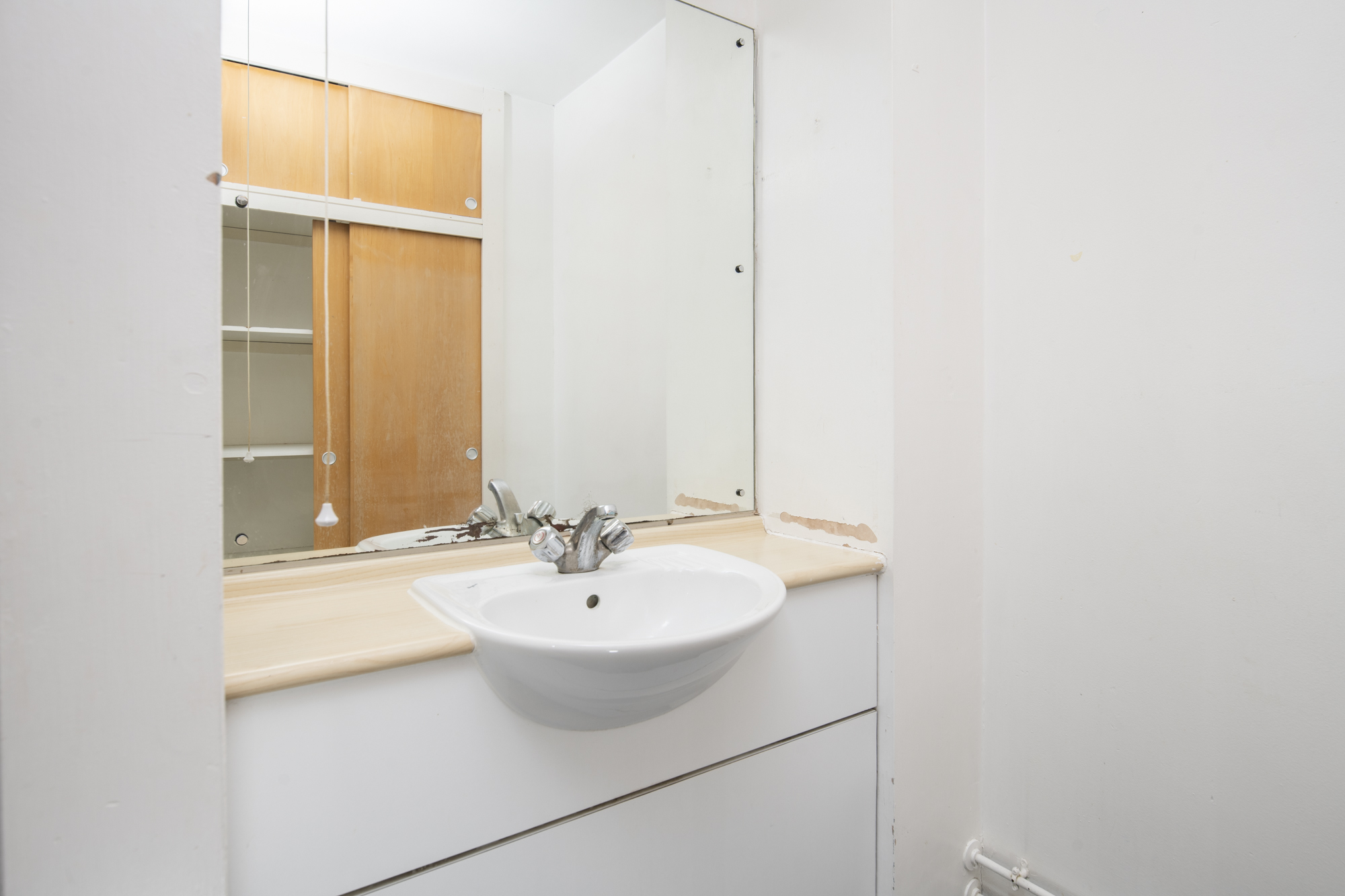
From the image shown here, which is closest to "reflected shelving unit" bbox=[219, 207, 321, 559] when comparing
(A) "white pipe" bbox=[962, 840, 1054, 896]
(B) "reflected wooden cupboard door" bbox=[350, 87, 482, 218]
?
(B) "reflected wooden cupboard door" bbox=[350, 87, 482, 218]

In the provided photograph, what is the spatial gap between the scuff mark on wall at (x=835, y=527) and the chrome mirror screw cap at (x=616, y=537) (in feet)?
1.40

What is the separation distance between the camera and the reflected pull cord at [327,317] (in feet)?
3.11

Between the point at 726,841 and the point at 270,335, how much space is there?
990mm

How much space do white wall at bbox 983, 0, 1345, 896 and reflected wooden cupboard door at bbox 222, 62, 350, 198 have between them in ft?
3.65

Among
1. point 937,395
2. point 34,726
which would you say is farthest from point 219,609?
point 937,395

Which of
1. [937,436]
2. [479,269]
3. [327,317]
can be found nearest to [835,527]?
[937,436]

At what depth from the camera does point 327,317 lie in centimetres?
96

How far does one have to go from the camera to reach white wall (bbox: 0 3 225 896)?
46 cm

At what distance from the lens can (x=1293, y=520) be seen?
33.0 inches

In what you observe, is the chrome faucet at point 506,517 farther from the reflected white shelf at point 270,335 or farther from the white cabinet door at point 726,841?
the white cabinet door at point 726,841

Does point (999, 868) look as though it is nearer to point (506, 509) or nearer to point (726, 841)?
point (726, 841)

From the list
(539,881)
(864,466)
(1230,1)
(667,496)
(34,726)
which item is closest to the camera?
(34,726)

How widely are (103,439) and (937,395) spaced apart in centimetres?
111

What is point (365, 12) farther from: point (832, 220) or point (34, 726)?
point (34, 726)
